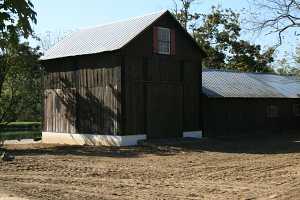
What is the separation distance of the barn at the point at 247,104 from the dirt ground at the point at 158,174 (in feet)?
24.2

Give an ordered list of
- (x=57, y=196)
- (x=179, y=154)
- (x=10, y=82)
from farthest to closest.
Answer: (x=10, y=82) → (x=179, y=154) → (x=57, y=196)

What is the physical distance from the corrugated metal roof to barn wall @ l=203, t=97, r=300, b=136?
655 centimetres

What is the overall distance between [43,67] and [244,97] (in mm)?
12813

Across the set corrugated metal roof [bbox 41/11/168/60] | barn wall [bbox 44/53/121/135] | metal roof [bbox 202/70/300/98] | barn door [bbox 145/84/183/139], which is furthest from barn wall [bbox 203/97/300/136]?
barn wall [bbox 44/53/121/135]

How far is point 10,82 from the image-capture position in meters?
33.1

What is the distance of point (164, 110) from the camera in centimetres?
2816

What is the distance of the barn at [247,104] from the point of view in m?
32.5

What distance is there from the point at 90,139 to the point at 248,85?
45.5ft

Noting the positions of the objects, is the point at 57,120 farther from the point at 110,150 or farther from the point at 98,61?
the point at 110,150

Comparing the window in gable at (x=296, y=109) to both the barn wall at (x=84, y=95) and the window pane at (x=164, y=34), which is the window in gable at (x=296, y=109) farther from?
the barn wall at (x=84, y=95)

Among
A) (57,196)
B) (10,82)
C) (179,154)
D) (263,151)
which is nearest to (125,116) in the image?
(179,154)

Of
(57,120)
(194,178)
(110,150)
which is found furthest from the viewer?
(57,120)

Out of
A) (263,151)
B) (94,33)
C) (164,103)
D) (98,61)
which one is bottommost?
(263,151)

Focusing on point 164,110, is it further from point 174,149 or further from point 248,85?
point 248,85
